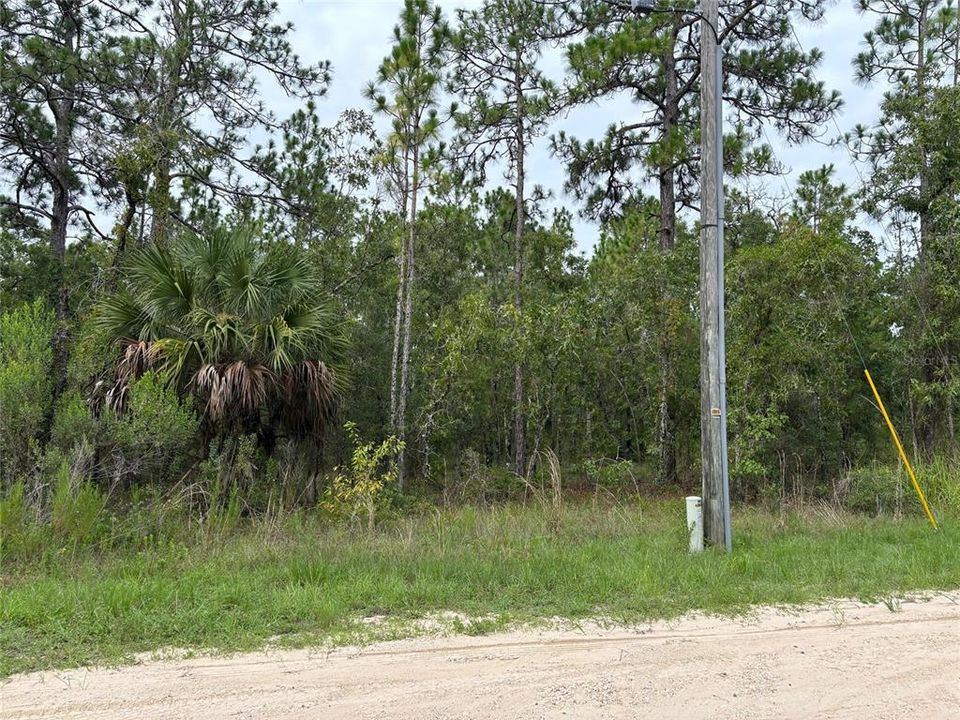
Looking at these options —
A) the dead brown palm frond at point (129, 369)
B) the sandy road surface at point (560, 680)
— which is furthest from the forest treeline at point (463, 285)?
the sandy road surface at point (560, 680)

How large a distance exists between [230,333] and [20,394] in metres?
2.54

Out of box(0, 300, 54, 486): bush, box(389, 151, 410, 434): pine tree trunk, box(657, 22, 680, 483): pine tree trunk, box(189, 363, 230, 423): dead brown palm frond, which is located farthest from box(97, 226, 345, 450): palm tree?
box(657, 22, 680, 483): pine tree trunk

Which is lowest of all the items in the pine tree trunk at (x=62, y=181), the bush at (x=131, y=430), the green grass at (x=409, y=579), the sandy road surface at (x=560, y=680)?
the sandy road surface at (x=560, y=680)

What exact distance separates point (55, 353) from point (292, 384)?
413 centimetres

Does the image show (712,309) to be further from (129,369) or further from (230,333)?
(129,369)

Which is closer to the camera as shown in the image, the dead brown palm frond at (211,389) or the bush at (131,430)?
the bush at (131,430)

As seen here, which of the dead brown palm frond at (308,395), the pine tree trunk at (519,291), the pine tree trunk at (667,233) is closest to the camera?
the dead brown palm frond at (308,395)

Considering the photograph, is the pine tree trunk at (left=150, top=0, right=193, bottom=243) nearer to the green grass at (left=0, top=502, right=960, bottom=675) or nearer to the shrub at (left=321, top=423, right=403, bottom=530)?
the shrub at (left=321, top=423, right=403, bottom=530)

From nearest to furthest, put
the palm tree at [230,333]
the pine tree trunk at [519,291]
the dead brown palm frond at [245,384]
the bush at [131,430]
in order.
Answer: the bush at [131,430]
the dead brown palm frond at [245,384]
the palm tree at [230,333]
the pine tree trunk at [519,291]

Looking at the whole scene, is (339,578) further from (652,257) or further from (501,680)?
(652,257)

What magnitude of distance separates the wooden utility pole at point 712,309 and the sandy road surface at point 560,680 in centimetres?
272

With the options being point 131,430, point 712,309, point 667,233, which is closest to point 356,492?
point 131,430

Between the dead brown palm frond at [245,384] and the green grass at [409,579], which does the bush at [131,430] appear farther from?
the green grass at [409,579]

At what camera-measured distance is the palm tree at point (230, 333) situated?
909 centimetres
